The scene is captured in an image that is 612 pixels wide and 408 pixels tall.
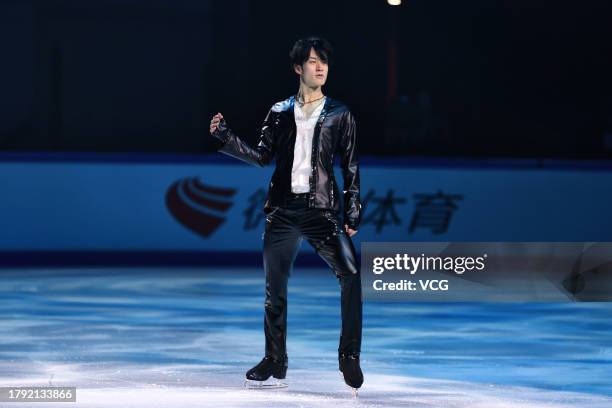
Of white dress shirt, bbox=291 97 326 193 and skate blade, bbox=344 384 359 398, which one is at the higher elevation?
white dress shirt, bbox=291 97 326 193

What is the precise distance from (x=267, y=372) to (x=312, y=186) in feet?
3.60

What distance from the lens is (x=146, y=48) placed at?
2162cm

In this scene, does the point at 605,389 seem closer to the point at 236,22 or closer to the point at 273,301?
the point at 273,301

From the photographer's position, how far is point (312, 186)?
7684 millimetres

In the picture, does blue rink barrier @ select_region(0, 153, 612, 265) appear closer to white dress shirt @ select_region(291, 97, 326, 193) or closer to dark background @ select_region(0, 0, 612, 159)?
dark background @ select_region(0, 0, 612, 159)

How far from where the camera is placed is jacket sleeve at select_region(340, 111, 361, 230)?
7699 mm

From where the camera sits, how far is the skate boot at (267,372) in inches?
314

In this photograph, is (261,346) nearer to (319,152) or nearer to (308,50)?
(319,152)

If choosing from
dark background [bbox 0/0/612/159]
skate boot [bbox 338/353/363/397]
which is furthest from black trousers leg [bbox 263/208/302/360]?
dark background [bbox 0/0/612/159]

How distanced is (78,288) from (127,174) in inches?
106

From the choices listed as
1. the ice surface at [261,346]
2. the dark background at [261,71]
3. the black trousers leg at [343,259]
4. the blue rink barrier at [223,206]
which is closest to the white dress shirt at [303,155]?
the black trousers leg at [343,259]

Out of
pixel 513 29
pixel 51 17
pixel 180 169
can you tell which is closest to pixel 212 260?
pixel 180 169

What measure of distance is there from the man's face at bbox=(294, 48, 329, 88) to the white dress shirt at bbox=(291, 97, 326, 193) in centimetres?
16

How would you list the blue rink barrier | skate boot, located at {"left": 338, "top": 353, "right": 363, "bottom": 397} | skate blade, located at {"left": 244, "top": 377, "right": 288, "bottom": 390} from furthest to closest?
1. the blue rink barrier
2. skate blade, located at {"left": 244, "top": 377, "right": 288, "bottom": 390}
3. skate boot, located at {"left": 338, "top": 353, "right": 363, "bottom": 397}
